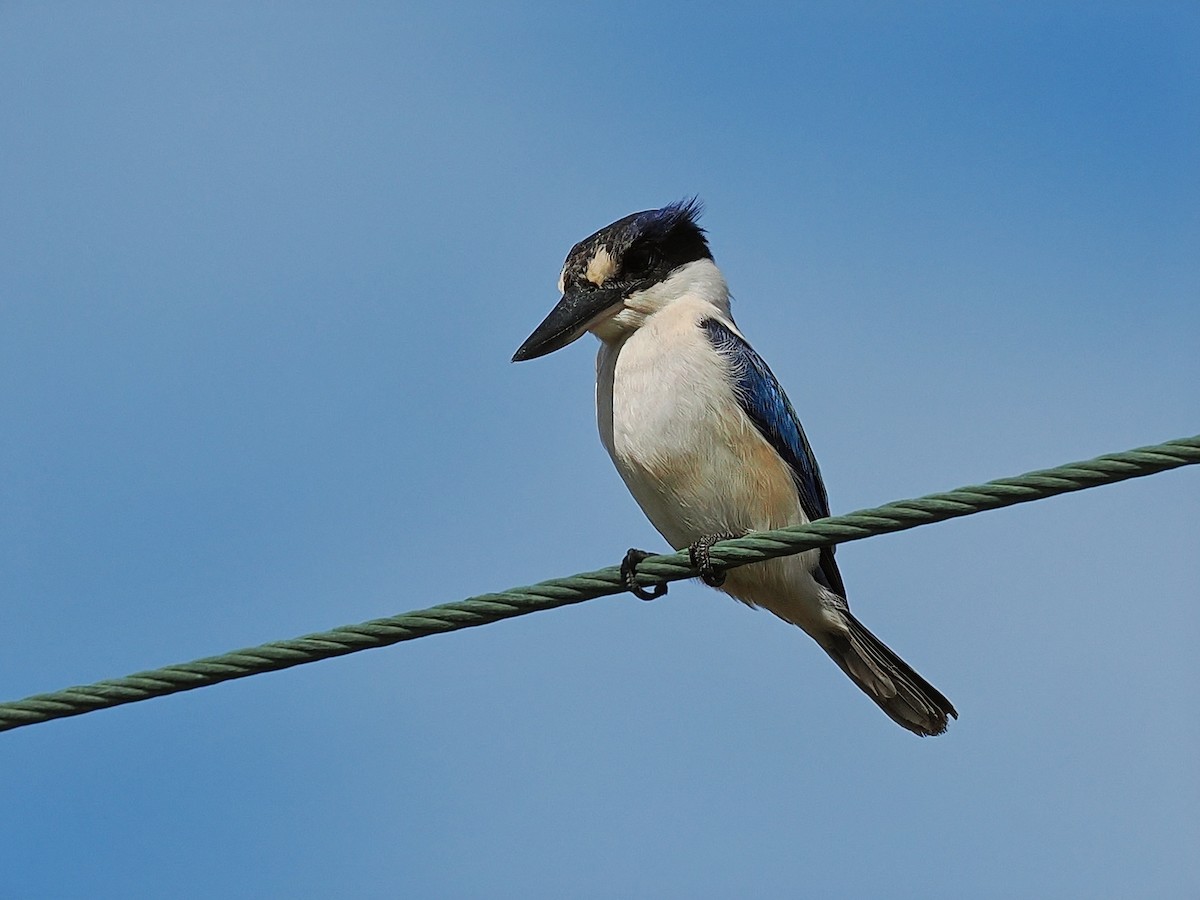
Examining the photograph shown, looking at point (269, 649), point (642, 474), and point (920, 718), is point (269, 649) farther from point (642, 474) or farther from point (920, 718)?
point (920, 718)

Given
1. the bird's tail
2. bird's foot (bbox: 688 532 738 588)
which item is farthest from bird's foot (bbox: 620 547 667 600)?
the bird's tail

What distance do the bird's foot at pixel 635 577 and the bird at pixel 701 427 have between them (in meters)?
0.24

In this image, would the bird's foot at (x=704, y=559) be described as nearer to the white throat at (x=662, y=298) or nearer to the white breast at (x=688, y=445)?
the white breast at (x=688, y=445)

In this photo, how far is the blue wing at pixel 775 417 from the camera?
5.22m

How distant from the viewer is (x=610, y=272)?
5523 mm

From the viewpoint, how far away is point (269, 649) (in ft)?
11.9

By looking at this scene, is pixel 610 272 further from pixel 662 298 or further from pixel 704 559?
pixel 704 559

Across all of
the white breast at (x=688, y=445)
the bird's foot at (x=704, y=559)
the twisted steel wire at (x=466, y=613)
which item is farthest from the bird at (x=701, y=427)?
the twisted steel wire at (x=466, y=613)

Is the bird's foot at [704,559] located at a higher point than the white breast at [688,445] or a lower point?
lower

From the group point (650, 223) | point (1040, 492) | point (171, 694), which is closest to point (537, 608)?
point (171, 694)

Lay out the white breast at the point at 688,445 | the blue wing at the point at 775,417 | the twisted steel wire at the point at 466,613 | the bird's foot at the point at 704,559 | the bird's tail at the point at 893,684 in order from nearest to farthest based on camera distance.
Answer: the twisted steel wire at the point at 466,613, the bird's foot at the point at 704,559, the white breast at the point at 688,445, the blue wing at the point at 775,417, the bird's tail at the point at 893,684

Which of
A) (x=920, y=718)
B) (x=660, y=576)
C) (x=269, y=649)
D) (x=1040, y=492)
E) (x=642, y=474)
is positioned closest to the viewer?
(x=1040, y=492)

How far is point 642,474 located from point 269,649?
Answer: 6.02ft

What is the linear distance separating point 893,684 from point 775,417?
1.08 metres
